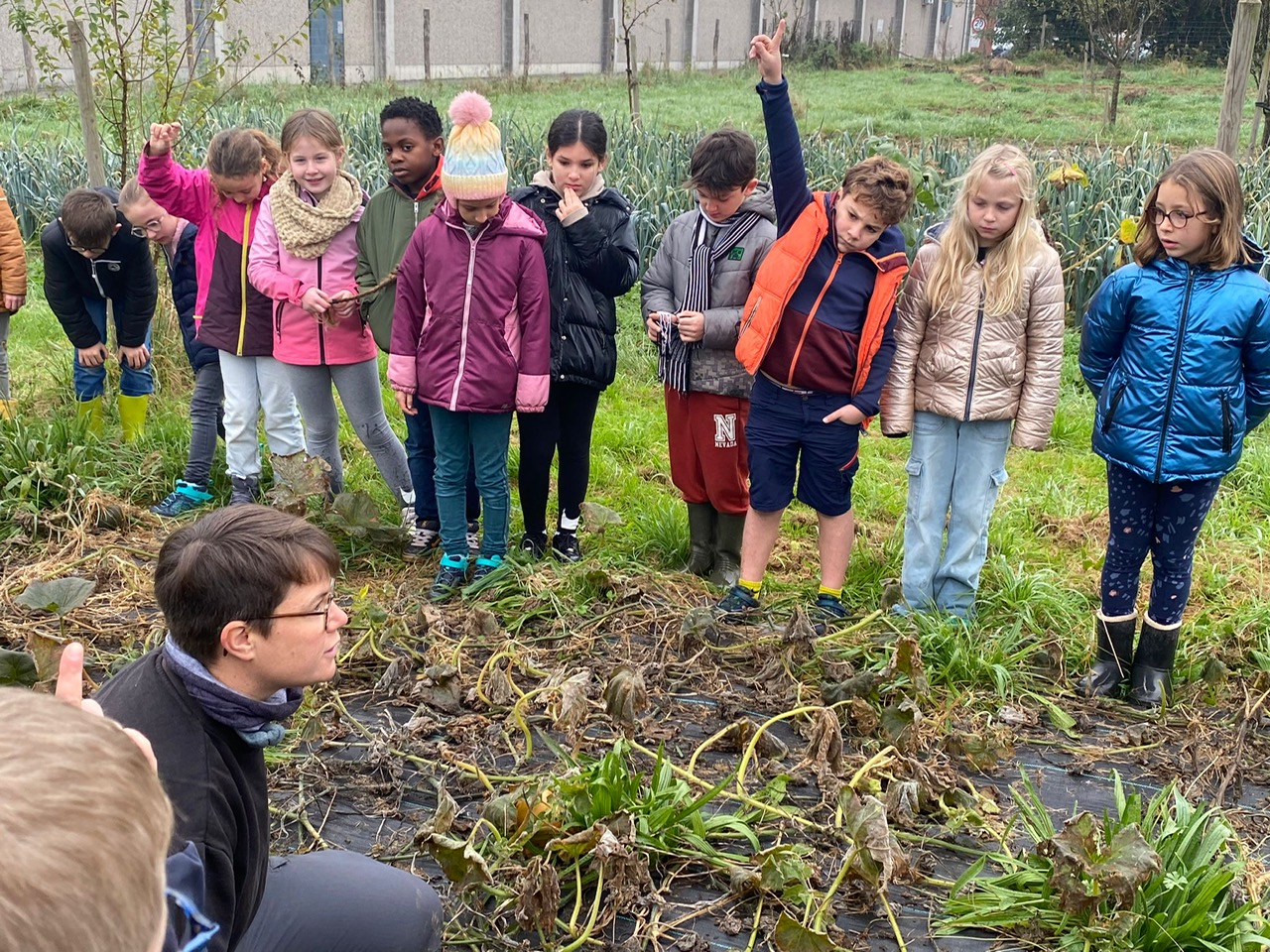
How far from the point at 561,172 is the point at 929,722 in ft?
7.11

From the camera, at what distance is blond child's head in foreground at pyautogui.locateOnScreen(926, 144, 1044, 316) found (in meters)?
3.63

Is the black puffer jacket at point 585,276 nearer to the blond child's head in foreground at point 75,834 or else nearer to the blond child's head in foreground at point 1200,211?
the blond child's head in foreground at point 1200,211

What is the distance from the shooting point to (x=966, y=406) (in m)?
3.82

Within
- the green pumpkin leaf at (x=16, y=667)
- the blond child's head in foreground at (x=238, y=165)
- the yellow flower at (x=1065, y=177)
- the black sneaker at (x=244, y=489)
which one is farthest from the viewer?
the yellow flower at (x=1065, y=177)

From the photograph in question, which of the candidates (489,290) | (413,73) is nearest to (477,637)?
(489,290)

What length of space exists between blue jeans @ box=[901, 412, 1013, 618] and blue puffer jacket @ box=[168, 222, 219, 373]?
2.89 meters

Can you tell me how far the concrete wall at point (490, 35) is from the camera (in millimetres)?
25375

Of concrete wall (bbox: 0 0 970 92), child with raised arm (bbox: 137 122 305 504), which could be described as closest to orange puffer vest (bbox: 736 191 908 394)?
child with raised arm (bbox: 137 122 305 504)

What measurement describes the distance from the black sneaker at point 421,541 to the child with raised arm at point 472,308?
1.36 feet

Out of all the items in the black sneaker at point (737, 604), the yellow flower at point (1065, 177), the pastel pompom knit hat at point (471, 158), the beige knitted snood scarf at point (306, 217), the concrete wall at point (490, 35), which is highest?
the concrete wall at point (490, 35)

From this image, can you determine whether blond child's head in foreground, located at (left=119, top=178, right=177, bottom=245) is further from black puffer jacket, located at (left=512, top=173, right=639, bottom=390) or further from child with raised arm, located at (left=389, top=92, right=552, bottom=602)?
black puffer jacket, located at (left=512, top=173, right=639, bottom=390)

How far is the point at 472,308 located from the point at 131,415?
2.38 metres

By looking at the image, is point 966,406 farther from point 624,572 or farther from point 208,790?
point 208,790

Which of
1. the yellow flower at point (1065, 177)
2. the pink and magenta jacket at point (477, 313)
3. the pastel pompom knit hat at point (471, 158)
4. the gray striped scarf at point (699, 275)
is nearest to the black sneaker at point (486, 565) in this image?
the pink and magenta jacket at point (477, 313)
